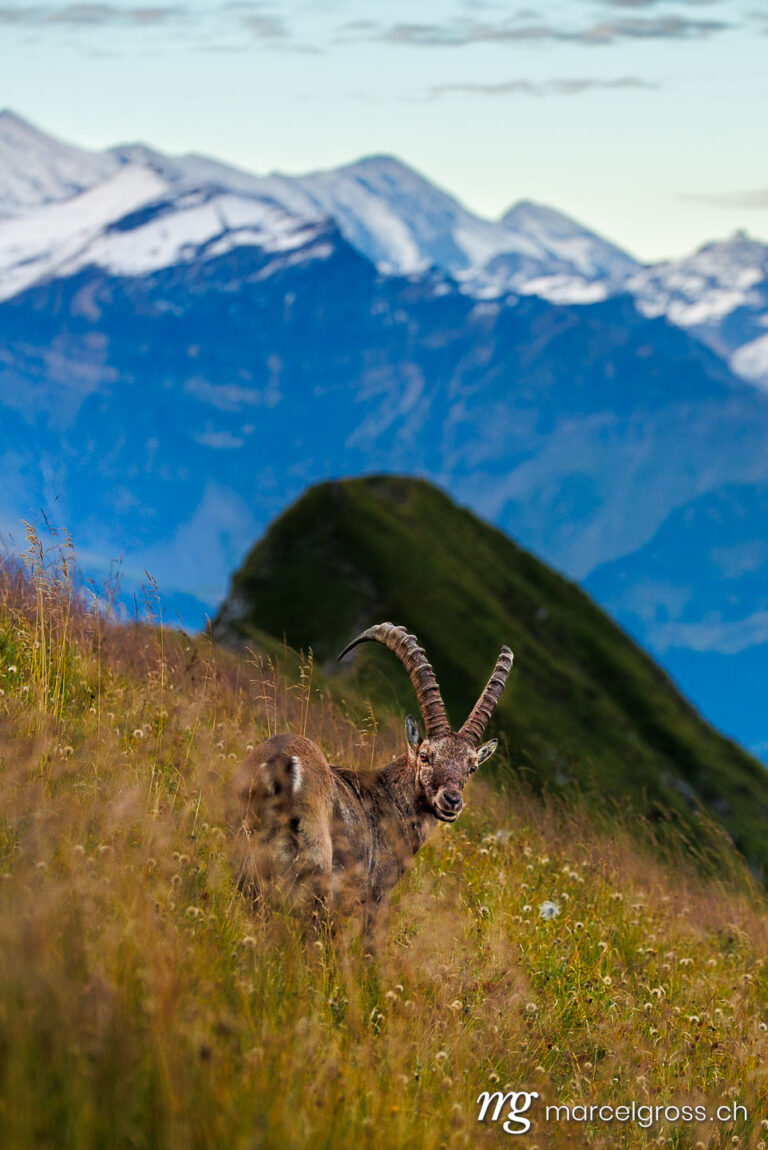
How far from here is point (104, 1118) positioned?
16.2 ft

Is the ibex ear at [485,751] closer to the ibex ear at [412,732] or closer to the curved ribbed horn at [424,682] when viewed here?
the curved ribbed horn at [424,682]

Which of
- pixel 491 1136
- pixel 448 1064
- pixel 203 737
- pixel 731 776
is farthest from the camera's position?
pixel 731 776

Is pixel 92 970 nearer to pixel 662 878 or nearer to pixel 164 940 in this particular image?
pixel 164 940

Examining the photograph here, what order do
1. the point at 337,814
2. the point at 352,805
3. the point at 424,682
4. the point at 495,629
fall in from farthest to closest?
1. the point at 495,629
2. the point at 424,682
3. the point at 352,805
4. the point at 337,814

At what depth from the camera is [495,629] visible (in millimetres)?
89375

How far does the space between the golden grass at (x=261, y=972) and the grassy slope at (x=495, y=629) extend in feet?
179

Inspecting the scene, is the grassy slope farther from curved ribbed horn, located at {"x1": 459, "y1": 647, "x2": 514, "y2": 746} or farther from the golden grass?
curved ribbed horn, located at {"x1": 459, "y1": 647, "x2": 514, "y2": 746}

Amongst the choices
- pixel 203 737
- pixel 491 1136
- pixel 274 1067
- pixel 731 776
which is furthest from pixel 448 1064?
pixel 731 776

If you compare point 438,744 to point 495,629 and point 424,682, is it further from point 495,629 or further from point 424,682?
point 495,629

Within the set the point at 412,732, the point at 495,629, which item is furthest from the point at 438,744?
the point at 495,629

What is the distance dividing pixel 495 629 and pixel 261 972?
272 feet

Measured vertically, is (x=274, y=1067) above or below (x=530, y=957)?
below

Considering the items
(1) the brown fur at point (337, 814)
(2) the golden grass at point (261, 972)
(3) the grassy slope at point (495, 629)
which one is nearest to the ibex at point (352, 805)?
(1) the brown fur at point (337, 814)

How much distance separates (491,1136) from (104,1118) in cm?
317
